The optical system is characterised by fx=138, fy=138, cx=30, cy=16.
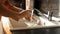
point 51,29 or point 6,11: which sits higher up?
point 6,11

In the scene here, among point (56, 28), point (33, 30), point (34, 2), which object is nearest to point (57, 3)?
point (56, 28)

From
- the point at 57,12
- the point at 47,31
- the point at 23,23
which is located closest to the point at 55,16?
the point at 57,12

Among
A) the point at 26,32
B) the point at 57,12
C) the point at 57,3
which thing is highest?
the point at 57,3

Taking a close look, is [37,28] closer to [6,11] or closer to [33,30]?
[33,30]

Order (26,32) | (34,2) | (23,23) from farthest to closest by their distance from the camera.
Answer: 1. (34,2)
2. (23,23)
3. (26,32)

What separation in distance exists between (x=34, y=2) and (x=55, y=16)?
33.6 inches

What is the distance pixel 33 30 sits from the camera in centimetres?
122

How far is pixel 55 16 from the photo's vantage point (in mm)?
1654

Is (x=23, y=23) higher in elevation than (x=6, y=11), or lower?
lower

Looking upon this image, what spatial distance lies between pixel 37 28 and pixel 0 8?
542 mm

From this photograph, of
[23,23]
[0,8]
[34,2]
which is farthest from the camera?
[34,2]

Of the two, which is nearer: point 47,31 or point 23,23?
point 47,31

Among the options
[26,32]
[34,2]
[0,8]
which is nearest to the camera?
[0,8]

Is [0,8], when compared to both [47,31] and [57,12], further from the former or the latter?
[57,12]
